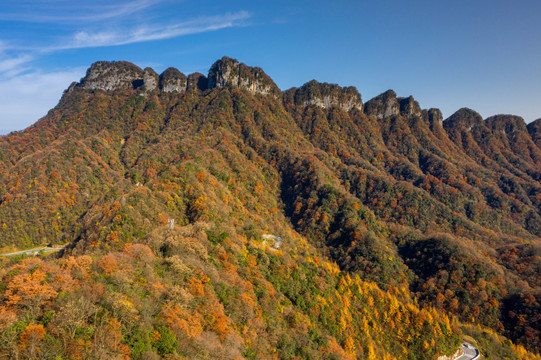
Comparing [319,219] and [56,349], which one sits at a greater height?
[56,349]

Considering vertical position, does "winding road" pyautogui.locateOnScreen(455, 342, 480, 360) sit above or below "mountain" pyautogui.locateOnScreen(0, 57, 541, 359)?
below

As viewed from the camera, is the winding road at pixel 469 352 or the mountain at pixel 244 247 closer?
the mountain at pixel 244 247

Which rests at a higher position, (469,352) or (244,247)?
(244,247)

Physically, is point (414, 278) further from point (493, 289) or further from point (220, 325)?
point (220, 325)

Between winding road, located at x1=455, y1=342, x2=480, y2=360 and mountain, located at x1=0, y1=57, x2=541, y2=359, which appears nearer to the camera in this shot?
mountain, located at x1=0, y1=57, x2=541, y2=359

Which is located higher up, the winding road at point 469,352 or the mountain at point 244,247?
the mountain at point 244,247

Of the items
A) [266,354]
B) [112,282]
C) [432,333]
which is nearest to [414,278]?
[432,333]

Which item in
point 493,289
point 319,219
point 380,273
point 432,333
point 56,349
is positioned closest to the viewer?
point 56,349

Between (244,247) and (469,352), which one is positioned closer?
(244,247)
